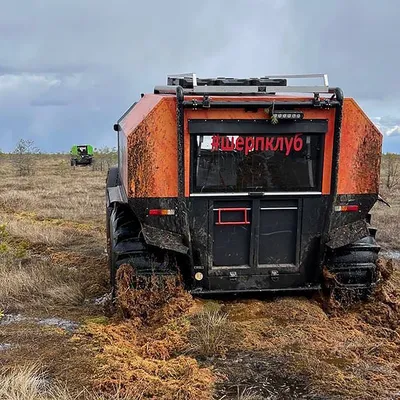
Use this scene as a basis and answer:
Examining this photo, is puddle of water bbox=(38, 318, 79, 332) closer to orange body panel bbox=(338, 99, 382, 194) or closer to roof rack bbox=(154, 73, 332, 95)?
roof rack bbox=(154, 73, 332, 95)

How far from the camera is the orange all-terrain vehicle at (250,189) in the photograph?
538cm

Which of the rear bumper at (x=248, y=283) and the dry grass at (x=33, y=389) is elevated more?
the rear bumper at (x=248, y=283)

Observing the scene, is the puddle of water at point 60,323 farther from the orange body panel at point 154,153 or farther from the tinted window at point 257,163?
the tinted window at point 257,163

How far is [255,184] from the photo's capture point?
5.65 metres

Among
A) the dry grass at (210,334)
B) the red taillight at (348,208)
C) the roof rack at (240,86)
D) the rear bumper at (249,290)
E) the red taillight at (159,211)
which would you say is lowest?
the dry grass at (210,334)

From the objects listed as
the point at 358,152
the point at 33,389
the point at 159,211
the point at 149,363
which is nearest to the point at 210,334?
the point at 149,363

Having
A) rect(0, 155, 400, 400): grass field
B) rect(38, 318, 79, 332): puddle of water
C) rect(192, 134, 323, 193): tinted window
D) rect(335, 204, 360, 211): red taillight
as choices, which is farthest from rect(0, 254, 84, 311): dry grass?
rect(335, 204, 360, 211): red taillight

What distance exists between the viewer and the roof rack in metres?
5.62

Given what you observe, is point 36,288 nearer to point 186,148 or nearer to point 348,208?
point 186,148

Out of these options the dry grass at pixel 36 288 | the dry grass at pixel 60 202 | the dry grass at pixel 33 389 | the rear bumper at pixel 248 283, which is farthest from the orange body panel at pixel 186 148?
the dry grass at pixel 60 202

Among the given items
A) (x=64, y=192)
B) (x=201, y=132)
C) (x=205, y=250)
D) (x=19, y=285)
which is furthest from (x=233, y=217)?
(x=64, y=192)

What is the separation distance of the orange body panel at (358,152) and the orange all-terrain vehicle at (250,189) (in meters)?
0.01

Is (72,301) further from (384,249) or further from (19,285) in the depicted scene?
(384,249)

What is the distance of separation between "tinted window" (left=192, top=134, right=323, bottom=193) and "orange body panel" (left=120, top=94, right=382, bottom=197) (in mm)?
119
